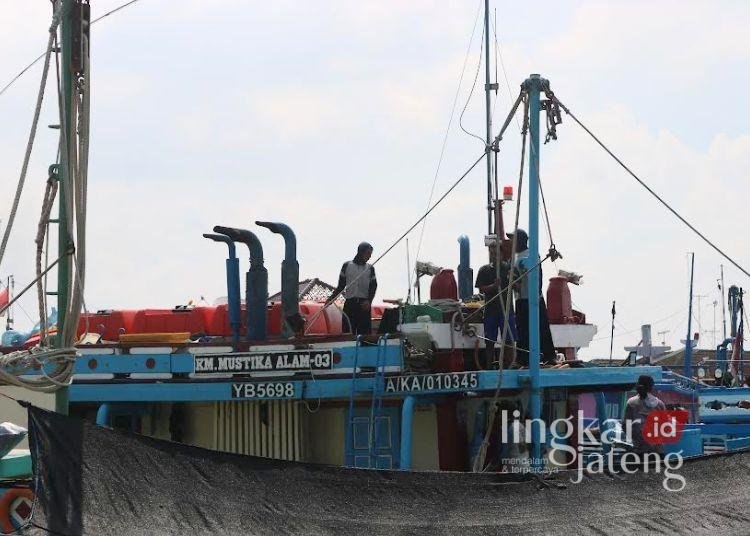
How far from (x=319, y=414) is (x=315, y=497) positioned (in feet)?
16.6

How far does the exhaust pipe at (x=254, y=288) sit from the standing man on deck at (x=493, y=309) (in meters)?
2.72

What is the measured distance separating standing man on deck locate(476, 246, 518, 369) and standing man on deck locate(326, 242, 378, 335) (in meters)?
1.43

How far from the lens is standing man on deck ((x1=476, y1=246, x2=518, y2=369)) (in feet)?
45.3

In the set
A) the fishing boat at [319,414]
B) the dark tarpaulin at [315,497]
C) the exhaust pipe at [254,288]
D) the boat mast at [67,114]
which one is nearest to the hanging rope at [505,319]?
the fishing boat at [319,414]

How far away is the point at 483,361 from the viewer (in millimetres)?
14141

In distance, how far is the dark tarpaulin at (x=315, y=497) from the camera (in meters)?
8.50

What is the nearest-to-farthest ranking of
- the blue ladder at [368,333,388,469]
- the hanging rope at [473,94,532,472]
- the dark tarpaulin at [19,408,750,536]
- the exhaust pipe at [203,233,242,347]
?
1. the dark tarpaulin at [19,408,750,536]
2. the hanging rope at [473,94,532,472]
3. the blue ladder at [368,333,388,469]
4. the exhaust pipe at [203,233,242,347]

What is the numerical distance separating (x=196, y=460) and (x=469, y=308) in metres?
6.04

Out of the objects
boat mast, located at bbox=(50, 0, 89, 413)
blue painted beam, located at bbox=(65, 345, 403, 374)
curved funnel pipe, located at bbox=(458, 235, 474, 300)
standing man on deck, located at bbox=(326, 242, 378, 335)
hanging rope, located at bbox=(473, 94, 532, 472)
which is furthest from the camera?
curved funnel pipe, located at bbox=(458, 235, 474, 300)

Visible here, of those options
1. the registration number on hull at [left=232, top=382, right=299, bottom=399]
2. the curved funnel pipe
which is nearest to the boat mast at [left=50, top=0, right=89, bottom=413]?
the registration number on hull at [left=232, top=382, right=299, bottom=399]

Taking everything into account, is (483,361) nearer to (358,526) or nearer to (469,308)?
(469,308)

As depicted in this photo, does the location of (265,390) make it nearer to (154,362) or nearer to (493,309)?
(154,362)

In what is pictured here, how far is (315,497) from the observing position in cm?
927

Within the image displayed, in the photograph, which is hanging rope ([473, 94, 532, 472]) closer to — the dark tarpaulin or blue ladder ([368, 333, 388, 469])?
blue ladder ([368, 333, 388, 469])
